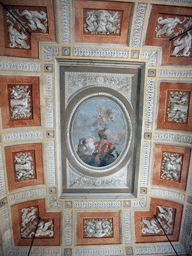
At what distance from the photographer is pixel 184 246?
8.13 meters

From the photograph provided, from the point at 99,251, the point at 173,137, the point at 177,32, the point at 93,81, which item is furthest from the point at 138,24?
the point at 99,251

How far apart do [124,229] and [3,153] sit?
595 cm

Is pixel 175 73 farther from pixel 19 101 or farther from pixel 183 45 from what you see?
pixel 19 101

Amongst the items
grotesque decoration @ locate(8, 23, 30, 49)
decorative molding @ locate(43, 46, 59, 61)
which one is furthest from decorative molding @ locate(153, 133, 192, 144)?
grotesque decoration @ locate(8, 23, 30, 49)

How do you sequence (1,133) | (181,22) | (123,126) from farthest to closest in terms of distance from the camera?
(123,126)
(1,133)
(181,22)

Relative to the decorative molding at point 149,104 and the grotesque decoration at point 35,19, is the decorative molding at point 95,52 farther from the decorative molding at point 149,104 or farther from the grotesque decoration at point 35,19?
the decorative molding at point 149,104

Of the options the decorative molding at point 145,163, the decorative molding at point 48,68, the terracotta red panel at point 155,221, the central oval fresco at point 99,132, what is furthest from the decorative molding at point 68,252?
the decorative molding at point 48,68

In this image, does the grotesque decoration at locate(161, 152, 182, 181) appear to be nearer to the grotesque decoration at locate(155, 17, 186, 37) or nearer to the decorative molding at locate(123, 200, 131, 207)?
the decorative molding at locate(123, 200, 131, 207)

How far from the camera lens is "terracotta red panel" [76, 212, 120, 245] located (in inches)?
319

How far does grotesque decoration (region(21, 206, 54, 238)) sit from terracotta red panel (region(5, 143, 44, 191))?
44.7 inches

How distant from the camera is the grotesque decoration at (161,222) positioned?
820cm

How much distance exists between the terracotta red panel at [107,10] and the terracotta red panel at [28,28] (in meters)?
0.91

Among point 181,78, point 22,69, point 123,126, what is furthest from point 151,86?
point 22,69

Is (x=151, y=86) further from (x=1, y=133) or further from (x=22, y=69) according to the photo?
(x=1, y=133)
